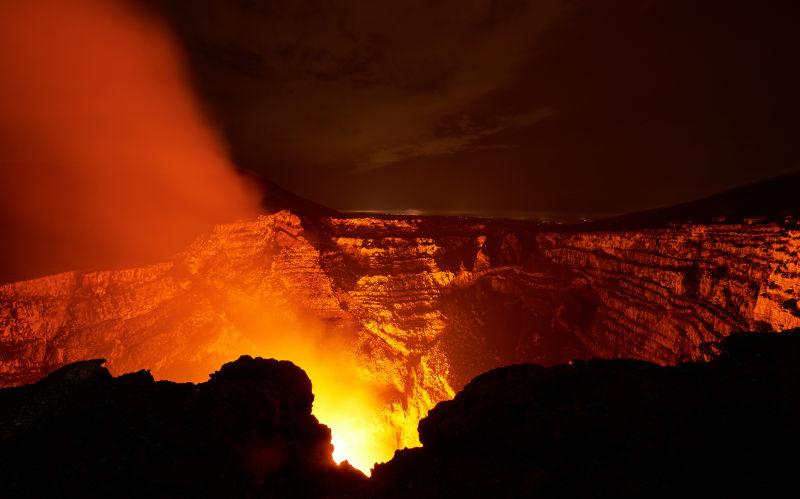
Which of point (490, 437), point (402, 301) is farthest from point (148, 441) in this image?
point (402, 301)

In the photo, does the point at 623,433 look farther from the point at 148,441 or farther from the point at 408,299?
the point at 408,299

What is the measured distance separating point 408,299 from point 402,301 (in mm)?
490

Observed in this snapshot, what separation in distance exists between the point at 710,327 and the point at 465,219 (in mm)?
17943

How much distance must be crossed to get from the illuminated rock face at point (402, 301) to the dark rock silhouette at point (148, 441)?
15.4m

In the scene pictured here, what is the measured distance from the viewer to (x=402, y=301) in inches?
1027

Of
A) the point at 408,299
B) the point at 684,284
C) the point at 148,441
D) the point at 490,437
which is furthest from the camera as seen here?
the point at 408,299

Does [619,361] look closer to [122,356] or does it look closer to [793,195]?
[793,195]

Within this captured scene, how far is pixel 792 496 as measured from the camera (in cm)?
409

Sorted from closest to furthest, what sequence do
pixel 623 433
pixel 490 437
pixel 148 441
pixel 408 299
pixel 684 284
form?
1. pixel 623 433
2. pixel 148 441
3. pixel 490 437
4. pixel 684 284
5. pixel 408 299

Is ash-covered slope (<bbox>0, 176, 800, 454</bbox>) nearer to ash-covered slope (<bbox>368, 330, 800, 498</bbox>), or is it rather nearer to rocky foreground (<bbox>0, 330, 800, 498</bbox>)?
ash-covered slope (<bbox>368, 330, 800, 498</bbox>)

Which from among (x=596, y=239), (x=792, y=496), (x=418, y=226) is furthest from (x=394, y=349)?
(x=792, y=496)

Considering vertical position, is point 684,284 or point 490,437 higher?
point 684,284

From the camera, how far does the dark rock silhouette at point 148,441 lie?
5691 millimetres

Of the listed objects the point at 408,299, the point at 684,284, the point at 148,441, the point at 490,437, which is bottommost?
Answer: the point at 408,299
